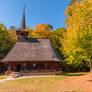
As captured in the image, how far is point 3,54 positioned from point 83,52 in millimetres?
26568

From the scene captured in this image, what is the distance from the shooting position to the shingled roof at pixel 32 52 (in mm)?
21061

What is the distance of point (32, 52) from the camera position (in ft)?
74.3

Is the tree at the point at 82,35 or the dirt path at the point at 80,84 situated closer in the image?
the dirt path at the point at 80,84

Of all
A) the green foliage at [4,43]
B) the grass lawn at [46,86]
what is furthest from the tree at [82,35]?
the green foliage at [4,43]

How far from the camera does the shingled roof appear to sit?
21.1 meters

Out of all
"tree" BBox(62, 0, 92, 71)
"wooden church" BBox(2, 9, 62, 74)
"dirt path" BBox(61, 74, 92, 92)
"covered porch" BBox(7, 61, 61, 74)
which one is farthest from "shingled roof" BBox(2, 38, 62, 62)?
"tree" BBox(62, 0, 92, 71)

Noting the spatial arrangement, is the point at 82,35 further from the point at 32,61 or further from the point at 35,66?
the point at 35,66

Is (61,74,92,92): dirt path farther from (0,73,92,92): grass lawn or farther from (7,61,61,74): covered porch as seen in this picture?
(7,61,61,74): covered porch

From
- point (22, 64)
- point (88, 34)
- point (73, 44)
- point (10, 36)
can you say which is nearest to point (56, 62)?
point (22, 64)

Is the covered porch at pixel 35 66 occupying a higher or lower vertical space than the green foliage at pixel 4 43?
lower

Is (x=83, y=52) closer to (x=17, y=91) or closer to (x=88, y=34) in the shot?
(x=88, y=34)

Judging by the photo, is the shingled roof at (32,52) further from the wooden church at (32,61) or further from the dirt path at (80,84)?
the dirt path at (80,84)

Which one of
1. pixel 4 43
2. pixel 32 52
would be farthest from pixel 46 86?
pixel 4 43

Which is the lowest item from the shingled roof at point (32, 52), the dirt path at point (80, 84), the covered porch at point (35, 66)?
the dirt path at point (80, 84)
